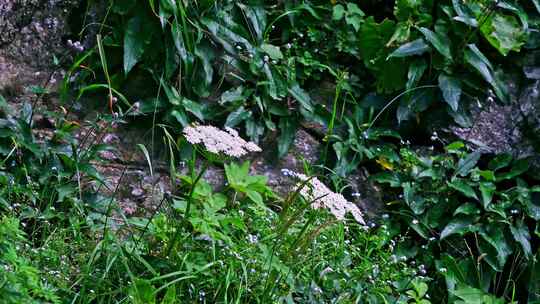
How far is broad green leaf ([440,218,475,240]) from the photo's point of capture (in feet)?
13.8

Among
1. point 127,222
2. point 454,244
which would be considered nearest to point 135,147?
point 127,222

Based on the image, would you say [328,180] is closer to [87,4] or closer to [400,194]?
[400,194]

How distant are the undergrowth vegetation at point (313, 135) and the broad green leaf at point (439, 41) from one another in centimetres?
2

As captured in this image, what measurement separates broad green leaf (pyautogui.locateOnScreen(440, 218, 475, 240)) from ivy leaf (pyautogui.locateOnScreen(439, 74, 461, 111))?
61 centimetres

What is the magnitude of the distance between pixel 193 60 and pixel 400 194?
1.34 metres

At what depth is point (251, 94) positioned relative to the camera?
439 centimetres

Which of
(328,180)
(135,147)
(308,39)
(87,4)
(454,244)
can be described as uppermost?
(87,4)

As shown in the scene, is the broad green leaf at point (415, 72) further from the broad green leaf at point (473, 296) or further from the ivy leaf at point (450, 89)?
the broad green leaf at point (473, 296)

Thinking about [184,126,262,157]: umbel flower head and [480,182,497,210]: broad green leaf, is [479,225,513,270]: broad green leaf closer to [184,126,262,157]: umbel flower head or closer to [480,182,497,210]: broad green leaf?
[480,182,497,210]: broad green leaf

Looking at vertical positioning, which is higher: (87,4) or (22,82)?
(87,4)

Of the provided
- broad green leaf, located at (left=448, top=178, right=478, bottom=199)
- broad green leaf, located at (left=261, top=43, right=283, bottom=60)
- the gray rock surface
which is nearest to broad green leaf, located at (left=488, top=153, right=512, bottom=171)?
broad green leaf, located at (left=448, top=178, right=478, bottom=199)

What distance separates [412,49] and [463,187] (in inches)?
31.1

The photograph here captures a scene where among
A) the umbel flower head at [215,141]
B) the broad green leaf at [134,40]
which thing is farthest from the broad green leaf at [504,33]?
the umbel flower head at [215,141]

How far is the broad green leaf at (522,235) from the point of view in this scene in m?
4.20
